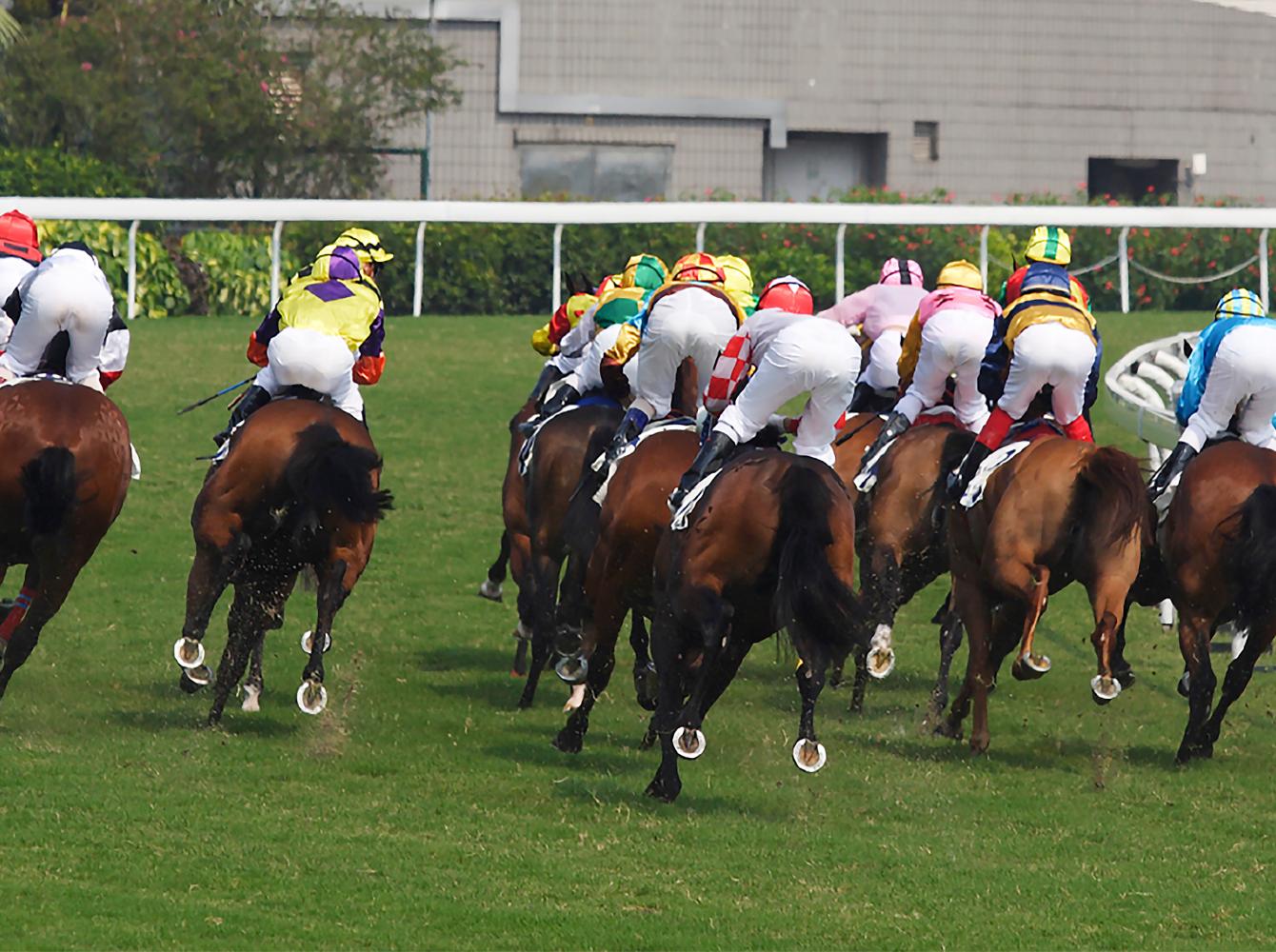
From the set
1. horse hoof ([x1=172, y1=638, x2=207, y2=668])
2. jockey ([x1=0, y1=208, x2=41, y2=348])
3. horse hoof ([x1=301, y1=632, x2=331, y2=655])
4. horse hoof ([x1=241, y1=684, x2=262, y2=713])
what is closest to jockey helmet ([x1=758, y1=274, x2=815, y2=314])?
horse hoof ([x1=301, y1=632, x2=331, y2=655])

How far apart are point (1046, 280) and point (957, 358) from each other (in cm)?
91

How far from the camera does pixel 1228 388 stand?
8.95 meters

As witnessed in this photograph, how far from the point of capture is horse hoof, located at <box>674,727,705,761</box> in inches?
301

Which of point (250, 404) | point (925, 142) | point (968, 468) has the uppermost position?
point (925, 142)

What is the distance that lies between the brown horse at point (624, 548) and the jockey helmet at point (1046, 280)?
1.75m

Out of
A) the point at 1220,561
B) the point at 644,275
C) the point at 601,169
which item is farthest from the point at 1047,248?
the point at 601,169

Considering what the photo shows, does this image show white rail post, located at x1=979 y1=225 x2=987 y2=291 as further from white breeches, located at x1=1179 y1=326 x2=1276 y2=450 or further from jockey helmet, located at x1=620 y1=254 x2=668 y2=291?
white breeches, located at x1=1179 y1=326 x2=1276 y2=450

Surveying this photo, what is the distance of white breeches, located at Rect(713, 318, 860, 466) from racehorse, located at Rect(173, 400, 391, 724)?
1558mm

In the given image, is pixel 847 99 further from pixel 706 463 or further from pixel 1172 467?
pixel 706 463

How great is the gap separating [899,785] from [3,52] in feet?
67.0

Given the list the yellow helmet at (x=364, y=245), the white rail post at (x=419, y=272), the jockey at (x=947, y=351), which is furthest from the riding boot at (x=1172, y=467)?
the white rail post at (x=419, y=272)

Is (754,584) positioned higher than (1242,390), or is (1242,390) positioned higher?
(1242,390)

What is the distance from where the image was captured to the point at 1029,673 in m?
8.77

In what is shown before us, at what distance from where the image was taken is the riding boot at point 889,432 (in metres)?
10.3
